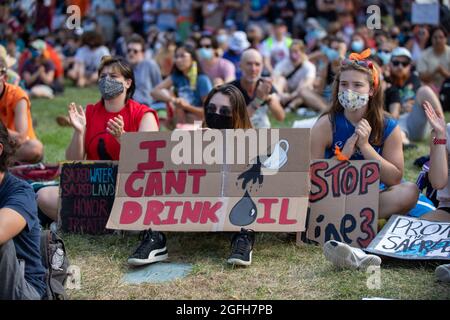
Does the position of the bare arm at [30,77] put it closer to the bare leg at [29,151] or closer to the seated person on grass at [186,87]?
the seated person on grass at [186,87]

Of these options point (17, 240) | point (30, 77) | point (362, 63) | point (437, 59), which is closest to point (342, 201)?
point (362, 63)

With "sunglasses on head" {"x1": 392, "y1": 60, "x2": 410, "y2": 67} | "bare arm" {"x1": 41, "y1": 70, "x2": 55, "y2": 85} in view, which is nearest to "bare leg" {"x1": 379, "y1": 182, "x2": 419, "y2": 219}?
"sunglasses on head" {"x1": 392, "y1": 60, "x2": 410, "y2": 67}

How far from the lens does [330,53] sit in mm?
12688

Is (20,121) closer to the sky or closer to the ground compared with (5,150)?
closer to the ground

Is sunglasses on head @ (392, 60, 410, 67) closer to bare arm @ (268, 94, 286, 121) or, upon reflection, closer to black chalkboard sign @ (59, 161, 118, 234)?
bare arm @ (268, 94, 286, 121)

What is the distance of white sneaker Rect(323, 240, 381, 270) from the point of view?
4441 millimetres

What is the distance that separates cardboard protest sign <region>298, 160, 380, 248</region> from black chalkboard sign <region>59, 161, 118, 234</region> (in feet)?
4.66

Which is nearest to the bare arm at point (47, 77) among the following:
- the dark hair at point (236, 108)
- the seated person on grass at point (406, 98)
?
the seated person on grass at point (406, 98)

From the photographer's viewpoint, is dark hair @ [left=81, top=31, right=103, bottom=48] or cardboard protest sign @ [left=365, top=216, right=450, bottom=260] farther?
dark hair @ [left=81, top=31, right=103, bottom=48]

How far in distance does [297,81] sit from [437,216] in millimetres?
7692

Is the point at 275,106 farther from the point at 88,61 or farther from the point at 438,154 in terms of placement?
the point at 88,61
